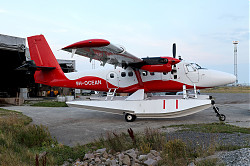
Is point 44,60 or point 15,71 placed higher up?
point 15,71

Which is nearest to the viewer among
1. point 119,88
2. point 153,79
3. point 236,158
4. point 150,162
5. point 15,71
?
point 236,158

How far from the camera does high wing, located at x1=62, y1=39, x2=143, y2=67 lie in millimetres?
8477

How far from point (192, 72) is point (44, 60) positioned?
9522mm

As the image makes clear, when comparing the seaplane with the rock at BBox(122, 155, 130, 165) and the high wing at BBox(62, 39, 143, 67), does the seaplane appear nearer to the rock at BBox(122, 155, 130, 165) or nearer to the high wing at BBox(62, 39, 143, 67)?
the high wing at BBox(62, 39, 143, 67)

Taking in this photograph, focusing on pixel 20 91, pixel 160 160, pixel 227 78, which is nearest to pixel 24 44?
pixel 20 91

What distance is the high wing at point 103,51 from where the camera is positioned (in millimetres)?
8477

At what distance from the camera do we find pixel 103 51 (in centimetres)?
980

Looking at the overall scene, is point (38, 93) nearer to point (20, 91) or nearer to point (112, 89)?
point (20, 91)

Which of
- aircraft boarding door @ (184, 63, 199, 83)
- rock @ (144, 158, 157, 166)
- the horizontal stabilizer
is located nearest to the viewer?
rock @ (144, 158, 157, 166)

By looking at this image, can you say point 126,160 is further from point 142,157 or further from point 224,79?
point 224,79

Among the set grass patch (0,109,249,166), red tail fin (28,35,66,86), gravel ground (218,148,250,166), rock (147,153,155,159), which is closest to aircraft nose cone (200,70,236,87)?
grass patch (0,109,249,166)

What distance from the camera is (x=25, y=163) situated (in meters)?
4.65

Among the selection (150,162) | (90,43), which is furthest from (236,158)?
(90,43)

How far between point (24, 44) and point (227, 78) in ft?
65.4
